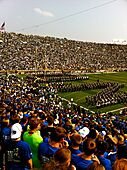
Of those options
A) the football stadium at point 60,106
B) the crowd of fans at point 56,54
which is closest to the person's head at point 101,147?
the football stadium at point 60,106

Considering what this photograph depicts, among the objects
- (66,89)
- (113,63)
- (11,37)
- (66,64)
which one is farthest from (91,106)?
(11,37)

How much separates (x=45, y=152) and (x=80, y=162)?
828 millimetres

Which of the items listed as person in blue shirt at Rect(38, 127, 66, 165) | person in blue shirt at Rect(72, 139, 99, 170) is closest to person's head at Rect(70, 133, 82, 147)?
person in blue shirt at Rect(38, 127, 66, 165)

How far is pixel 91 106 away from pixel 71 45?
64.4 m

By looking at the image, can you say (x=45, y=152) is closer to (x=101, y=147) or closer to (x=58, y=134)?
(x=58, y=134)

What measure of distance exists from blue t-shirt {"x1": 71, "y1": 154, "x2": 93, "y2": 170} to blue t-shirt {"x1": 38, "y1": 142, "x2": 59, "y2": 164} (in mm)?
526

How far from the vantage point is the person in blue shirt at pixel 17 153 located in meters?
5.01

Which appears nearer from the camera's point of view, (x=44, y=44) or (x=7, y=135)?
(x=7, y=135)

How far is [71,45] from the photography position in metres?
92.2

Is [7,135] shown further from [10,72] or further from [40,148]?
[10,72]

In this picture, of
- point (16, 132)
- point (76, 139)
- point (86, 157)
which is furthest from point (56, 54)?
point (86, 157)

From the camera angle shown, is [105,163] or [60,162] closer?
[60,162]

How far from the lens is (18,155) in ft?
16.7

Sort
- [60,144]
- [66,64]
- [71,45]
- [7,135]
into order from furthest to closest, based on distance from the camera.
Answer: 1. [71,45]
2. [66,64]
3. [7,135]
4. [60,144]
